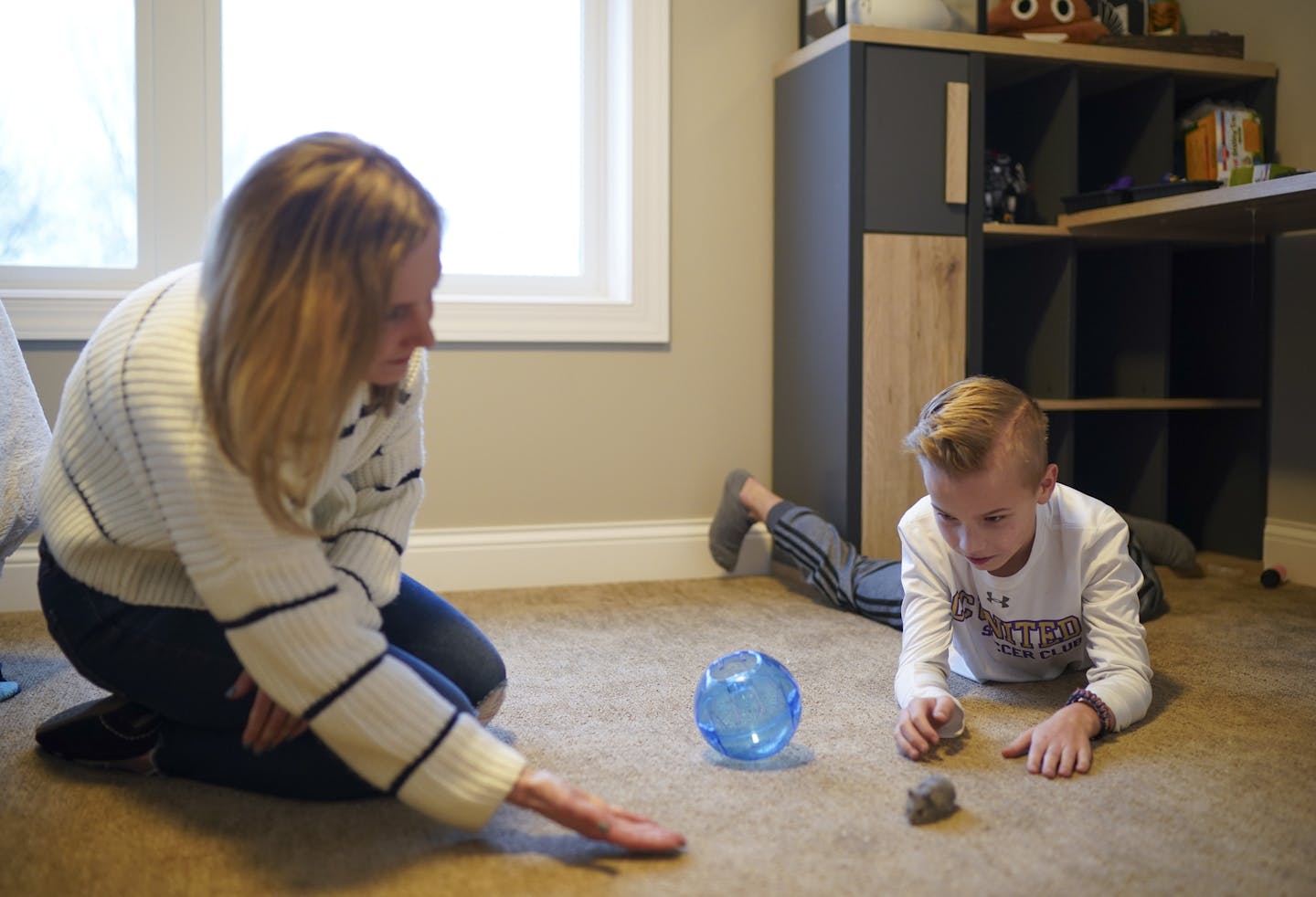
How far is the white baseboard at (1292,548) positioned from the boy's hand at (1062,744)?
1479 millimetres

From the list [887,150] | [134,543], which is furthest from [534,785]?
[887,150]

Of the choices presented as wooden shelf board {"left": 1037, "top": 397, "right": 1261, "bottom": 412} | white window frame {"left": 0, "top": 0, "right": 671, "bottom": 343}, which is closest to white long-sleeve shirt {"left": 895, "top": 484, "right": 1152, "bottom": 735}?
wooden shelf board {"left": 1037, "top": 397, "right": 1261, "bottom": 412}

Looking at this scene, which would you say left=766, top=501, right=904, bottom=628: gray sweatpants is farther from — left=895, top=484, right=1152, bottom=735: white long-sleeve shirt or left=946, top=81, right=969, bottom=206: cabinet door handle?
left=946, top=81, right=969, bottom=206: cabinet door handle

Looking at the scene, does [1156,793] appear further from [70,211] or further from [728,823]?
[70,211]

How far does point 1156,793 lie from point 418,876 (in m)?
0.80

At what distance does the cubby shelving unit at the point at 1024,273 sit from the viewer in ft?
7.86

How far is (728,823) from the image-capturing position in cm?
117

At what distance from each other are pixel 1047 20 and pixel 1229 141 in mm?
536

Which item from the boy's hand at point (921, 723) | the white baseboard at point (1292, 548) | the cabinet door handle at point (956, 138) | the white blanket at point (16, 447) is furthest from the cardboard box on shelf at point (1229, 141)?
the white blanket at point (16, 447)

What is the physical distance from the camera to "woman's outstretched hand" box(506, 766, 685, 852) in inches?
40.3

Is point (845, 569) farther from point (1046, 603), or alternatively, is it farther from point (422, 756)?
point (422, 756)

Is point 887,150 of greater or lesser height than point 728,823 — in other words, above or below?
above

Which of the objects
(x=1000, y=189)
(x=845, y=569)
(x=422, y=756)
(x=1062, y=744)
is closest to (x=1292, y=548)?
(x=1000, y=189)

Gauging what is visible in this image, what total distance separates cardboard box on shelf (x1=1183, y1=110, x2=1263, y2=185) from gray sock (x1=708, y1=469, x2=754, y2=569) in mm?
1371
